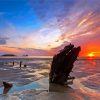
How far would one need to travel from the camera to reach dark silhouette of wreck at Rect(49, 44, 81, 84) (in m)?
23.4

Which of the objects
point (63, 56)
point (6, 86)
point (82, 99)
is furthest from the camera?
point (63, 56)

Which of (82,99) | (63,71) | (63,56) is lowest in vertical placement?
(82,99)

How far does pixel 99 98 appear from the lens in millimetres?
17438

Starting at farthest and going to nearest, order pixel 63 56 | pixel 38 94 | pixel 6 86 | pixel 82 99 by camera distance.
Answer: pixel 63 56, pixel 6 86, pixel 38 94, pixel 82 99

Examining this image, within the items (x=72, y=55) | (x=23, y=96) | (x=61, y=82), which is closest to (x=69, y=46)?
(x=72, y=55)

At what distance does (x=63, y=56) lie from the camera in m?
23.4

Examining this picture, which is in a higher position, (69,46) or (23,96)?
(69,46)

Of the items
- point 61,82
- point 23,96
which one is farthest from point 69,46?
point 23,96

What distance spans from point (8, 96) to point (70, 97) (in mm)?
5322

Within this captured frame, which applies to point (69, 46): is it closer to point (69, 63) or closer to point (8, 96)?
point (69, 63)

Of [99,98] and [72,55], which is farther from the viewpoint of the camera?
[72,55]

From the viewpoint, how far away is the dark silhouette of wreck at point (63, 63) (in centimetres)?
2345

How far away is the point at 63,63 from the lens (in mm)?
23797

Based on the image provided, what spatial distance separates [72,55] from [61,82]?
11.4 ft
